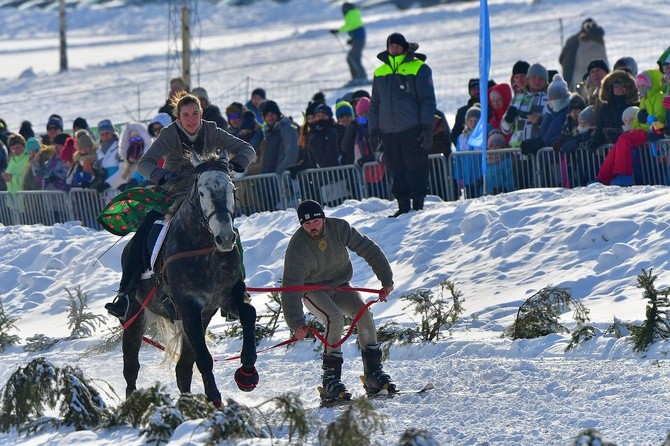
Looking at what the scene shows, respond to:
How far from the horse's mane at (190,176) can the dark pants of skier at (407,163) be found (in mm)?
5662

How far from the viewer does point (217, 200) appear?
955 cm

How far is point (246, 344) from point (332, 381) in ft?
2.53

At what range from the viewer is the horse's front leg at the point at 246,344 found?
989 centimetres

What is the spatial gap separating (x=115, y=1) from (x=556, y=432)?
1893 inches

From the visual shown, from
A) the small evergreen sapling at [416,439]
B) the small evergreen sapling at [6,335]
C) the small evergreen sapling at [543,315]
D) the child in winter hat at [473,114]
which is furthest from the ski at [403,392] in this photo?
the child in winter hat at [473,114]

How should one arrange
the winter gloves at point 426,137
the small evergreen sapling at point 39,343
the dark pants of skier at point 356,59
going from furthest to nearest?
the dark pants of skier at point 356,59 < the winter gloves at point 426,137 < the small evergreen sapling at point 39,343

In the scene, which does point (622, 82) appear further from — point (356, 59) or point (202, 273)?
point (356, 59)

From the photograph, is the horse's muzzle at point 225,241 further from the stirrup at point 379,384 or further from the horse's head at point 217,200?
the stirrup at point 379,384

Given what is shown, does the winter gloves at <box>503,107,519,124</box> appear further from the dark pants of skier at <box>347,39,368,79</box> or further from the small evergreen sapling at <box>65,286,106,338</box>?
the dark pants of skier at <box>347,39,368,79</box>

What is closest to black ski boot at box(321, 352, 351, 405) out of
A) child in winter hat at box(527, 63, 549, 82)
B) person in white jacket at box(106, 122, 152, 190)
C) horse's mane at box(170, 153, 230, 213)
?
horse's mane at box(170, 153, 230, 213)

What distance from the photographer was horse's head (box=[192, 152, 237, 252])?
9.33m

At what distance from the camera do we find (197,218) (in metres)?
9.93

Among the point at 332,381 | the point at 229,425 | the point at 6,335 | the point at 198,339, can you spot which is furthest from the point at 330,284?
the point at 6,335

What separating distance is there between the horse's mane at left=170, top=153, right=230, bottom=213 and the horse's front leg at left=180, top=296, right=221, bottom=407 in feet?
2.42
